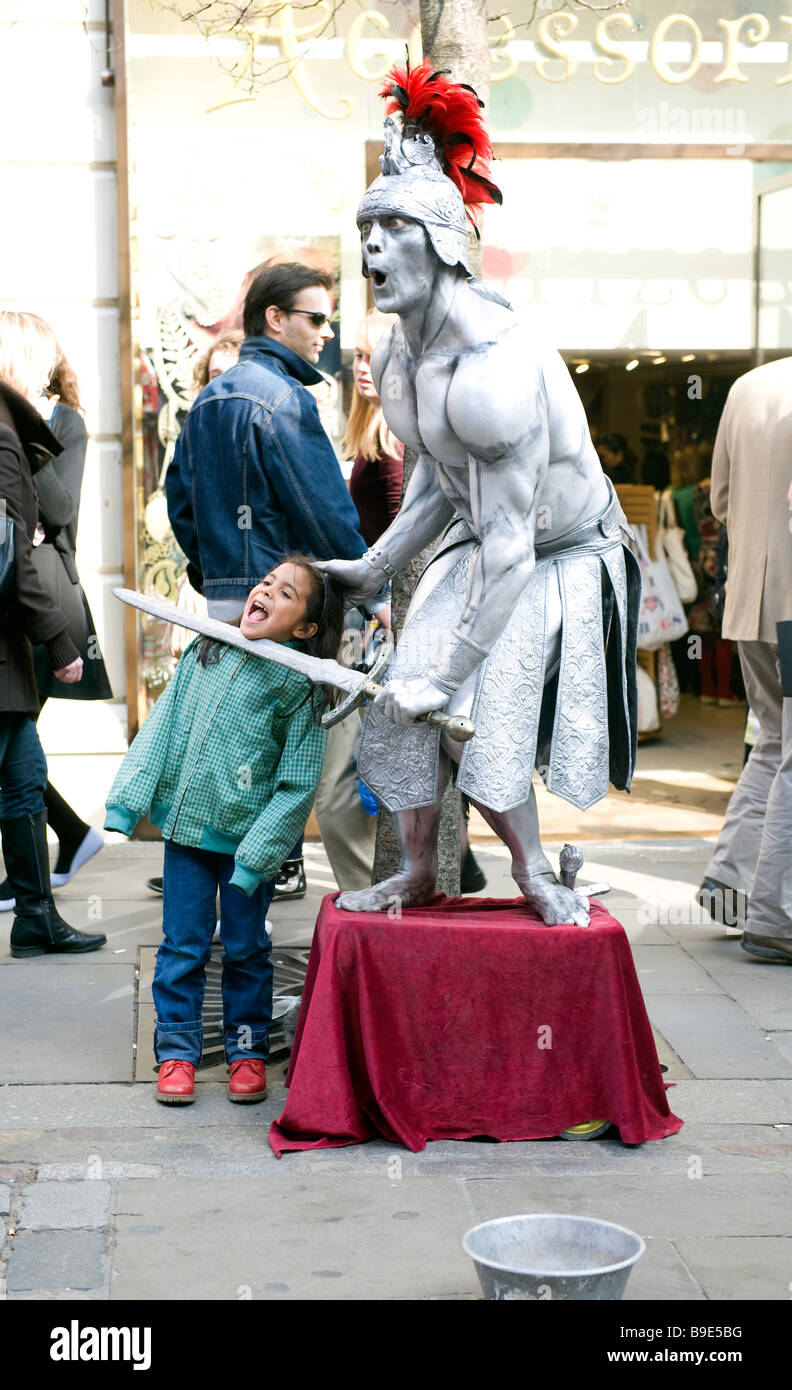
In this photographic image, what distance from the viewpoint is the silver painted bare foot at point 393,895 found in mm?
3906

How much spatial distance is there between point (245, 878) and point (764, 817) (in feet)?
7.37

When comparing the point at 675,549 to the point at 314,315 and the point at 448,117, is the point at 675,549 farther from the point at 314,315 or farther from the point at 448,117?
the point at 448,117

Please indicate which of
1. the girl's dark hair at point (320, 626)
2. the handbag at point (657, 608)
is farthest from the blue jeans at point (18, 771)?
the handbag at point (657, 608)

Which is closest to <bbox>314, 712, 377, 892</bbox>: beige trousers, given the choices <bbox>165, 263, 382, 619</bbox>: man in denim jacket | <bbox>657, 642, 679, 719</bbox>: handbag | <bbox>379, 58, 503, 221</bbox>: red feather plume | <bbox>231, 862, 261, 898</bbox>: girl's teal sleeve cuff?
<bbox>165, 263, 382, 619</bbox>: man in denim jacket

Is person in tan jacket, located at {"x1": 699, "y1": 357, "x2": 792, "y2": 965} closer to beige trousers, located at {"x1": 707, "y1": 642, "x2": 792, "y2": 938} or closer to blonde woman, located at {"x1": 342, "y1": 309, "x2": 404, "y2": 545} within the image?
beige trousers, located at {"x1": 707, "y1": 642, "x2": 792, "y2": 938}

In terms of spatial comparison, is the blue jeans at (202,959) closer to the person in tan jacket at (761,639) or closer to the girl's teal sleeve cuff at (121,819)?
the girl's teal sleeve cuff at (121,819)

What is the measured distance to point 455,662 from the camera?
359 cm

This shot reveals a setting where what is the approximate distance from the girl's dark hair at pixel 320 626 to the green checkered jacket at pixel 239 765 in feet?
0.09

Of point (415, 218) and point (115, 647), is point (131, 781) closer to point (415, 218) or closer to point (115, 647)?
point (415, 218)

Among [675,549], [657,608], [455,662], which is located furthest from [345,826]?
[675,549]

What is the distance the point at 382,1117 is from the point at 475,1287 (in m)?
0.79

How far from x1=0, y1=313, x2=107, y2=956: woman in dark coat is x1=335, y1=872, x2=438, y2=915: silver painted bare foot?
1.57 m

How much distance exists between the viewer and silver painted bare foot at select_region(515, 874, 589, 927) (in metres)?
3.79
